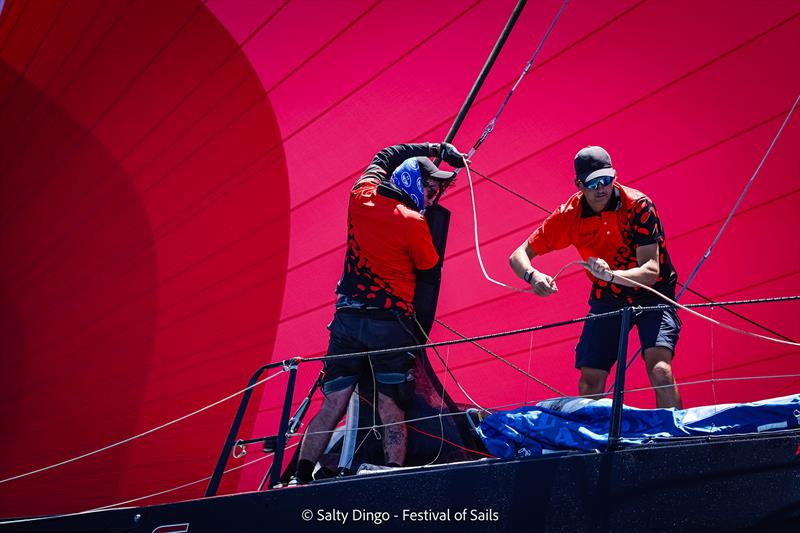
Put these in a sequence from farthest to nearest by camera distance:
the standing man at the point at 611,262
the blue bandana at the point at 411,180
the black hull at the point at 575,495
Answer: the blue bandana at the point at 411,180 < the standing man at the point at 611,262 < the black hull at the point at 575,495

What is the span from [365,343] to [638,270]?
91cm

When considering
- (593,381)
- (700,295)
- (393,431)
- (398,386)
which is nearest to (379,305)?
(398,386)

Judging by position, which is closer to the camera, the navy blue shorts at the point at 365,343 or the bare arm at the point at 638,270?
the bare arm at the point at 638,270

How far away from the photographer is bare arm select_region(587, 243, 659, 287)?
6.89 feet

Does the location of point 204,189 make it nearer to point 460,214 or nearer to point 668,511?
point 460,214

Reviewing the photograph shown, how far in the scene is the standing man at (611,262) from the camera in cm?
220

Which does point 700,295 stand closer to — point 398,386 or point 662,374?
point 662,374

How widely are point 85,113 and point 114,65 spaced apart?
35 centimetres

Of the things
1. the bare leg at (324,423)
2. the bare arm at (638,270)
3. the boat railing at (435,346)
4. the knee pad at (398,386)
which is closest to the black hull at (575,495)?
the boat railing at (435,346)

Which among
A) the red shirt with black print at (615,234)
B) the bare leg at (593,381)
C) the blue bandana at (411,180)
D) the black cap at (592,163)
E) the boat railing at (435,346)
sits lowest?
the boat railing at (435,346)

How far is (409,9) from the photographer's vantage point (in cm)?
326

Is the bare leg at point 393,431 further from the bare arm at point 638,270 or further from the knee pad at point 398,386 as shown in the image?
the bare arm at point 638,270

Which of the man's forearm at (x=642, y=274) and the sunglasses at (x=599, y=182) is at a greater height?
the sunglasses at (x=599, y=182)

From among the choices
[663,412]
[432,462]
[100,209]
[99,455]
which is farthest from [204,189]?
[663,412]
